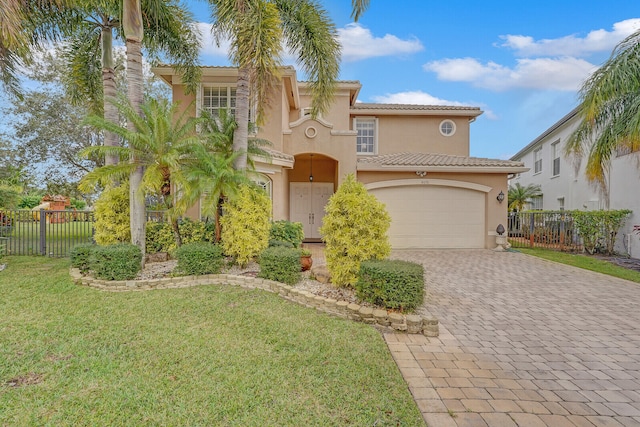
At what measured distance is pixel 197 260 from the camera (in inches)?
292

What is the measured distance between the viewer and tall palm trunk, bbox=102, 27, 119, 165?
9758 millimetres

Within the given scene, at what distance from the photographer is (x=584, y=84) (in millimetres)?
11156

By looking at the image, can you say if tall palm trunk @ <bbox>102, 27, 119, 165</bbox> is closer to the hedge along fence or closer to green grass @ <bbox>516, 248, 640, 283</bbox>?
green grass @ <bbox>516, 248, 640, 283</bbox>

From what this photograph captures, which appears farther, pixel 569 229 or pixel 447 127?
pixel 447 127

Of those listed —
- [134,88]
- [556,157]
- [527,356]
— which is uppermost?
[556,157]

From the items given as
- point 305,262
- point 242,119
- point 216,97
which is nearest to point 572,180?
point 305,262

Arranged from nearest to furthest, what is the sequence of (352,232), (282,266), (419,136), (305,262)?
(352,232) → (282,266) → (305,262) → (419,136)

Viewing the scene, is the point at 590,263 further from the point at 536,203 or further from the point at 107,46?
the point at 107,46

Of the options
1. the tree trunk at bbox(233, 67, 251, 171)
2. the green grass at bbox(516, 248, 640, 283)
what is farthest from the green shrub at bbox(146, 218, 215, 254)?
the green grass at bbox(516, 248, 640, 283)

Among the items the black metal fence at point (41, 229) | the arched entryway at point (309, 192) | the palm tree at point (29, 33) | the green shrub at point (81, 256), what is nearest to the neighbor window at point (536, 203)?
the arched entryway at point (309, 192)

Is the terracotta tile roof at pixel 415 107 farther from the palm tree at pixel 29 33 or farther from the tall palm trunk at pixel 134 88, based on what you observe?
the palm tree at pixel 29 33

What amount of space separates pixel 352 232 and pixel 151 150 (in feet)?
18.2

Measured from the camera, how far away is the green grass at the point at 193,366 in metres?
3.03

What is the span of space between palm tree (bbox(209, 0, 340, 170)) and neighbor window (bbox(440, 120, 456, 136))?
1117 centimetres
